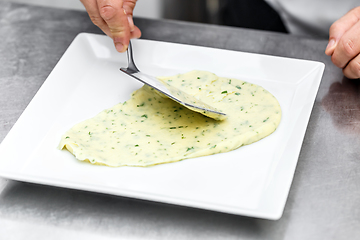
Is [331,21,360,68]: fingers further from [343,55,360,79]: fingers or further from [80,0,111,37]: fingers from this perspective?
[80,0,111,37]: fingers

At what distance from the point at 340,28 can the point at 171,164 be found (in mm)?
674

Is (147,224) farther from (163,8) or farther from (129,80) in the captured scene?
(163,8)

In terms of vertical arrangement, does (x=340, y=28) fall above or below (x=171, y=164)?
above

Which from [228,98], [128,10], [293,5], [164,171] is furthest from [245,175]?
[293,5]

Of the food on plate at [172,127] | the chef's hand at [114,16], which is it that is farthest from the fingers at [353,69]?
the chef's hand at [114,16]

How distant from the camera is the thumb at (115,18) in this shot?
102 cm

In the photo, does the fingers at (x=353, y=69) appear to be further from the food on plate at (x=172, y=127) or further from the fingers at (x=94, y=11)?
the fingers at (x=94, y=11)

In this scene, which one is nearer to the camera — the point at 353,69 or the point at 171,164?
the point at 171,164

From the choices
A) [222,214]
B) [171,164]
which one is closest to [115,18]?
[171,164]

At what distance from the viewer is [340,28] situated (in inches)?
45.9

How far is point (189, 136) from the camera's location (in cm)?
92

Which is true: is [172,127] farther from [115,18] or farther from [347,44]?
[347,44]

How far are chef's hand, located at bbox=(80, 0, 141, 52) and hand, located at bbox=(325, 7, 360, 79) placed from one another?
0.57 meters

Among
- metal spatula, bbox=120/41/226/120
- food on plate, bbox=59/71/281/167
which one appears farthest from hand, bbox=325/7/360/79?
metal spatula, bbox=120/41/226/120
